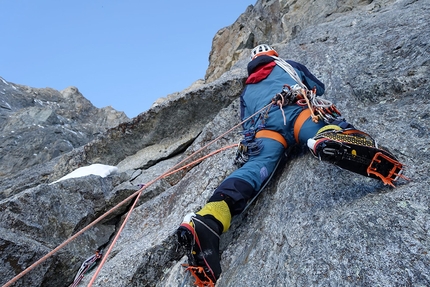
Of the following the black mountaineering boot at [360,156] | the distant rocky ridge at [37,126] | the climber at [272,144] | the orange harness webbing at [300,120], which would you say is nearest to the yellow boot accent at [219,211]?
the climber at [272,144]

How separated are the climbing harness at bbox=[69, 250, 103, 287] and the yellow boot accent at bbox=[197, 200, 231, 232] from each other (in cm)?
254

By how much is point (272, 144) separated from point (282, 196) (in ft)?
2.27

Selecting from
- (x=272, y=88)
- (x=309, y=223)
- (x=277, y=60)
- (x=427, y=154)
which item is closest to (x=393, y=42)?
(x=277, y=60)

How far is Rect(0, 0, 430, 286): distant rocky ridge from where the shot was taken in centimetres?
242

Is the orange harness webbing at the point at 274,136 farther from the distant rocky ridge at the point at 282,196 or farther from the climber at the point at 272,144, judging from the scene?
the distant rocky ridge at the point at 282,196

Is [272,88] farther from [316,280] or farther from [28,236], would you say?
[28,236]

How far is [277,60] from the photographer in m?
4.92

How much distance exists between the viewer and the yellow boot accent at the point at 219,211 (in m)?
3.17

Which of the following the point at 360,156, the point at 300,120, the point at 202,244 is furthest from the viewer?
the point at 300,120

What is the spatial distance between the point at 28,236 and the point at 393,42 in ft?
21.4

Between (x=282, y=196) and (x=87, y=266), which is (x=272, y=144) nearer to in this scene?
(x=282, y=196)

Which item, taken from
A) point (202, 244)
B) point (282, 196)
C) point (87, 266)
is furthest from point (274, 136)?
point (87, 266)

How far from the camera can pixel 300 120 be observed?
12.5ft

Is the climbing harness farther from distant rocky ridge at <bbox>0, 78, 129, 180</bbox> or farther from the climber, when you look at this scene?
distant rocky ridge at <bbox>0, 78, 129, 180</bbox>
